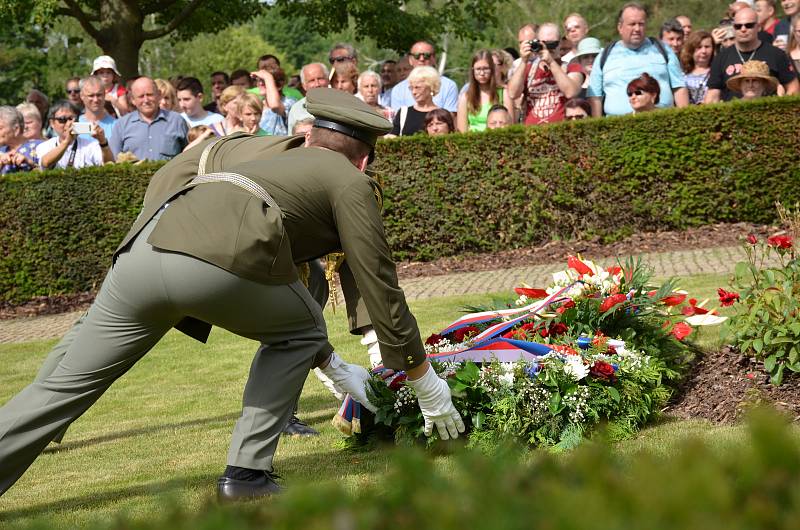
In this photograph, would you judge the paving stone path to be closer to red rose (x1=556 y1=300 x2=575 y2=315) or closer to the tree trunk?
red rose (x1=556 y1=300 x2=575 y2=315)

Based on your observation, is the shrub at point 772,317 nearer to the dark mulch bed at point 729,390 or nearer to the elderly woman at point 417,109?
the dark mulch bed at point 729,390

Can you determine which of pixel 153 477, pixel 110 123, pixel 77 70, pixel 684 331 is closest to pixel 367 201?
pixel 153 477

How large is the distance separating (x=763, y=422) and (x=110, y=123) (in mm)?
12565

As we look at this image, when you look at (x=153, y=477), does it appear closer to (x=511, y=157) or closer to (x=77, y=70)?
(x=511, y=157)

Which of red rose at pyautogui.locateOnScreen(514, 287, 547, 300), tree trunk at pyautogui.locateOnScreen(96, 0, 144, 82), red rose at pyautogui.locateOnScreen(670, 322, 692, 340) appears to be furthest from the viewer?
tree trunk at pyautogui.locateOnScreen(96, 0, 144, 82)

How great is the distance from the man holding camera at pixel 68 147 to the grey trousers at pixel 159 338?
28.6 feet

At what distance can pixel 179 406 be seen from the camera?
782 centimetres

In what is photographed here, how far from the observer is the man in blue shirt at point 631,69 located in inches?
486

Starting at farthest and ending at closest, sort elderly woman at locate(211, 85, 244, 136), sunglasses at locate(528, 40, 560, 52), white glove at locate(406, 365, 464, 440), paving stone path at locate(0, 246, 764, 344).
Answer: sunglasses at locate(528, 40, 560, 52) → paving stone path at locate(0, 246, 764, 344) → elderly woman at locate(211, 85, 244, 136) → white glove at locate(406, 365, 464, 440)

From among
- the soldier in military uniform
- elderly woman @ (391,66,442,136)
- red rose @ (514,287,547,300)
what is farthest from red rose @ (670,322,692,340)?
elderly woman @ (391,66,442,136)

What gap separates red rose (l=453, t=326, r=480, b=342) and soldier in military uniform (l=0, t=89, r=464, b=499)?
1492 millimetres

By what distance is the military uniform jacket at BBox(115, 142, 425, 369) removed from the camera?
14.4 feet

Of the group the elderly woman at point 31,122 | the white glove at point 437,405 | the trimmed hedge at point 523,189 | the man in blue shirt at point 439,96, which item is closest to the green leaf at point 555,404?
the white glove at point 437,405

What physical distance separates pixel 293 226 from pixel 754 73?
30.2 ft
